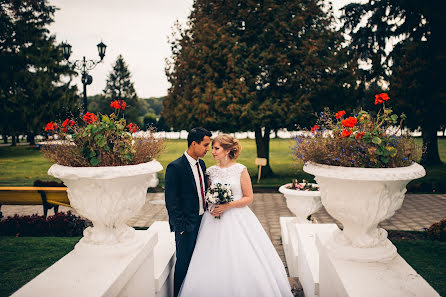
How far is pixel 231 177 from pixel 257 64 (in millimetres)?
10688

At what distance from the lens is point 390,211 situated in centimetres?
301

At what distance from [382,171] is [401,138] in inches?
20.3

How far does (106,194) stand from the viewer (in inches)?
125

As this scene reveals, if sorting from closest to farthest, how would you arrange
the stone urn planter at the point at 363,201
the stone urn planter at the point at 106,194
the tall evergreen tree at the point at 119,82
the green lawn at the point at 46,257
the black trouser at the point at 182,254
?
the stone urn planter at the point at 363,201 < the stone urn planter at the point at 106,194 < the black trouser at the point at 182,254 < the green lawn at the point at 46,257 < the tall evergreen tree at the point at 119,82

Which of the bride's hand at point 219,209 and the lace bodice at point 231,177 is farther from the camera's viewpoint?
the lace bodice at point 231,177

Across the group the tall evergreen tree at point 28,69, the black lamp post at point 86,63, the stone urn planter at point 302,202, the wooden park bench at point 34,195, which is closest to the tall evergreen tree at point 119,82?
the tall evergreen tree at point 28,69

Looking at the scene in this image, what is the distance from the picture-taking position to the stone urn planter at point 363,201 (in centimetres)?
285

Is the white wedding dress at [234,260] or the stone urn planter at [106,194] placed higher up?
the stone urn planter at [106,194]

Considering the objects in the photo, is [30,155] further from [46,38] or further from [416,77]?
[416,77]

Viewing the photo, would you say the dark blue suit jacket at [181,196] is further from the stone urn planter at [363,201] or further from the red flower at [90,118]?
the stone urn planter at [363,201]

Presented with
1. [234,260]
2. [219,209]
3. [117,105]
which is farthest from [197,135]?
[234,260]

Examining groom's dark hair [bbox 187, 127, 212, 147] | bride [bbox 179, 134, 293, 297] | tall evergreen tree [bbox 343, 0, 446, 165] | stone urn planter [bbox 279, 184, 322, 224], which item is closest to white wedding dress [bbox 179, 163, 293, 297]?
bride [bbox 179, 134, 293, 297]

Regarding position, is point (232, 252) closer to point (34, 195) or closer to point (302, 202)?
point (302, 202)

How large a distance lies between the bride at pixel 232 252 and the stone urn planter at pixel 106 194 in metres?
1.04
